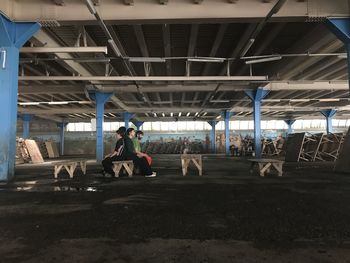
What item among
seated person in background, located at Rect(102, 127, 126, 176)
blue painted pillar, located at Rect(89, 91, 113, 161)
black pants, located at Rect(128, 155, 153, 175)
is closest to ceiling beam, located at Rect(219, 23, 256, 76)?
seated person in background, located at Rect(102, 127, 126, 176)

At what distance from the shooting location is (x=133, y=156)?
10.1 metres

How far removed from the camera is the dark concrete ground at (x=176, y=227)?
2887mm

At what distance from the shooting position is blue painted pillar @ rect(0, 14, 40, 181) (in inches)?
363

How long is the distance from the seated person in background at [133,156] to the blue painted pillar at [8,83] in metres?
3.54

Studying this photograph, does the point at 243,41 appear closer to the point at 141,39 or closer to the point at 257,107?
the point at 141,39

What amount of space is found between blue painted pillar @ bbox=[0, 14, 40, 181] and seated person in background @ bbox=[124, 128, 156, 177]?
3.54 m

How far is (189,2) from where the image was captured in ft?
30.9

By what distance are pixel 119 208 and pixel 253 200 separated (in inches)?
99.9

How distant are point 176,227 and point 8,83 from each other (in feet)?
26.7

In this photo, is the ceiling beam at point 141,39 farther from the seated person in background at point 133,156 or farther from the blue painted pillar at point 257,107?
the blue painted pillar at point 257,107

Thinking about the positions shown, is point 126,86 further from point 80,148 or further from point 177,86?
point 80,148

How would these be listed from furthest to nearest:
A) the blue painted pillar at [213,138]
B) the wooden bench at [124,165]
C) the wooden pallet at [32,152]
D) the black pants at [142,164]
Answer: the blue painted pillar at [213,138]
the wooden pallet at [32,152]
the black pants at [142,164]
the wooden bench at [124,165]

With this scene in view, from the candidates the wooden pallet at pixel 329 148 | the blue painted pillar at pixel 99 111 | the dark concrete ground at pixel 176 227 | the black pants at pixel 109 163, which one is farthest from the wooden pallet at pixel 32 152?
the wooden pallet at pixel 329 148

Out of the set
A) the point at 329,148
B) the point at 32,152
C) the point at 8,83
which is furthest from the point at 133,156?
the point at 329,148
